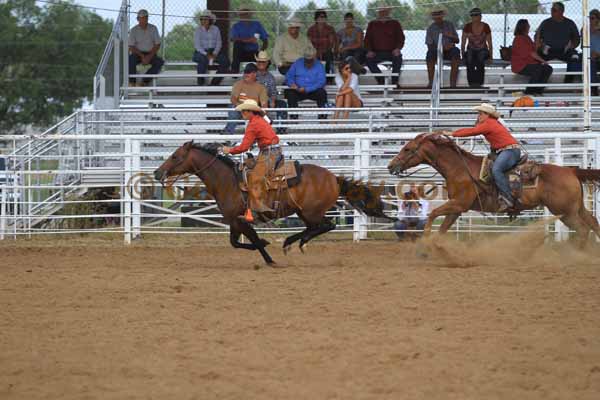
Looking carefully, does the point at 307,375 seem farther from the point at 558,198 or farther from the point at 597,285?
the point at 558,198

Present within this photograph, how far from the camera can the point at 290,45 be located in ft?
60.0

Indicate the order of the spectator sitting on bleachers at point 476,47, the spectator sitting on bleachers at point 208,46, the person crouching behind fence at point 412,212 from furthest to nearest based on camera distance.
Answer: the spectator sitting on bleachers at point 208,46, the spectator sitting on bleachers at point 476,47, the person crouching behind fence at point 412,212

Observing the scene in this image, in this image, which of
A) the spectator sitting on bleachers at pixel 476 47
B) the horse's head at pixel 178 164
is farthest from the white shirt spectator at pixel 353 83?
the horse's head at pixel 178 164

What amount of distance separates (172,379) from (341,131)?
39.3 feet

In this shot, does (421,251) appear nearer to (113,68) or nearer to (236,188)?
(236,188)

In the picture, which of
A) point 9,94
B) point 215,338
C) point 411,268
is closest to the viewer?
point 215,338

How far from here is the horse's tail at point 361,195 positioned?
11383 mm

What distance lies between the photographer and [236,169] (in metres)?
11.1

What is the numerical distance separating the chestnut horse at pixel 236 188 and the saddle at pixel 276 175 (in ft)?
0.21

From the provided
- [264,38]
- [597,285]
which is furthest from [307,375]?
[264,38]

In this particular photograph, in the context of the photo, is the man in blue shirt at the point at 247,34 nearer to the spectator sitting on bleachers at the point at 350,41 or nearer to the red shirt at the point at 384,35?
the spectator sitting on bleachers at the point at 350,41

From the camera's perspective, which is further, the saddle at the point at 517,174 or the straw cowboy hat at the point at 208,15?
the straw cowboy hat at the point at 208,15

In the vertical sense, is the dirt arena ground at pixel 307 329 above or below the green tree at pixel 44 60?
below

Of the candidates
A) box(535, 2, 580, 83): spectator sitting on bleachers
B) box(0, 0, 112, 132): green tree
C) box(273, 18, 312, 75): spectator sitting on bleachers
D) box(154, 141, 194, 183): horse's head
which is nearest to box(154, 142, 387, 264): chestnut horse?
box(154, 141, 194, 183): horse's head
